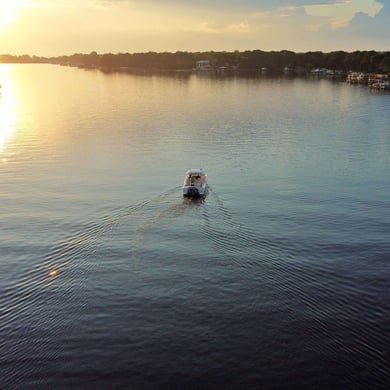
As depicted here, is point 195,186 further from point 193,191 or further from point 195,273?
point 195,273

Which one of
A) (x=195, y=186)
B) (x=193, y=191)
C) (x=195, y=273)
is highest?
(x=195, y=186)

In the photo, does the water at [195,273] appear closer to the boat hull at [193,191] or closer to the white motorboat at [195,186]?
the boat hull at [193,191]

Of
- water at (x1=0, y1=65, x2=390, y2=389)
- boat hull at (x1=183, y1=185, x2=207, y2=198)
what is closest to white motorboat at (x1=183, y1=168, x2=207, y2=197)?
Answer: boat hull at (x1=183, y1=185, x2=207, y2=198)

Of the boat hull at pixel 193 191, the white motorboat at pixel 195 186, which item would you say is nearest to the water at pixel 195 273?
the boat hull at pixel 193 191

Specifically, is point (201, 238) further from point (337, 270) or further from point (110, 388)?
point (110, 388)

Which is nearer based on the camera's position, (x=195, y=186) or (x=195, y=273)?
(x=195, y=273)

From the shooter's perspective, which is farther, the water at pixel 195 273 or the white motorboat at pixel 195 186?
the white motorboat at pixel 195 186

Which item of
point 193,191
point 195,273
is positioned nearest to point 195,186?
point 193,191

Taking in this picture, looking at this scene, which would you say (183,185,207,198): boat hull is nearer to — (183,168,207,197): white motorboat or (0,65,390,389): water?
(183,168,207,197): white motorboat
